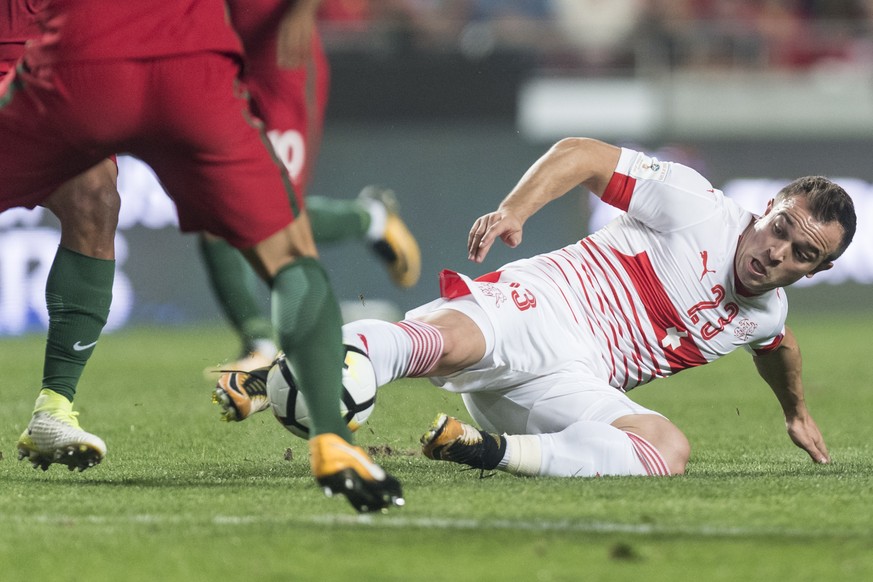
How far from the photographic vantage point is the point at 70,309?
4227 mm

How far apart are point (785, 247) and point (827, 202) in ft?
0.69

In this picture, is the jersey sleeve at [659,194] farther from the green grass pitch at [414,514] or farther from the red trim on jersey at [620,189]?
the green grass pitch at [414,514]

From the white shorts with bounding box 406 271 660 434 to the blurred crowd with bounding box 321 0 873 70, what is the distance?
7488 millimetres

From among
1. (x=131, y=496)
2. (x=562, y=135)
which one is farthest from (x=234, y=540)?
(x=562, y=135)

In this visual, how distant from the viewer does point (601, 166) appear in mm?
4336

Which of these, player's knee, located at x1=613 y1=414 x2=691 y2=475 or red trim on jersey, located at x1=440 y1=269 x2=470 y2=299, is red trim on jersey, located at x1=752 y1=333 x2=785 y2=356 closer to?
player's knee, located at x1=613 y1=414 x2=691 y2=475

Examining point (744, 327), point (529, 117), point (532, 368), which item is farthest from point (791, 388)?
point (529, 117)

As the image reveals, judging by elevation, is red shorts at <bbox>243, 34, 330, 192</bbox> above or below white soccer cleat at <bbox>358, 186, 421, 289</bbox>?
above

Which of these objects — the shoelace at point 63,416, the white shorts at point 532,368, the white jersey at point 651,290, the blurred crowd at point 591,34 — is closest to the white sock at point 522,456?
the white shorts at point 532,368

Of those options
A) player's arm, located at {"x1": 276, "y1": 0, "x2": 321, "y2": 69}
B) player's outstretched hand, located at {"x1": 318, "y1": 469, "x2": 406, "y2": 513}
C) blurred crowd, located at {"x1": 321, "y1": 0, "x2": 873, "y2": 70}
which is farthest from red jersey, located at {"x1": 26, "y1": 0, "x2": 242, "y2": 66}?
blurred crowd, located at {"x1": 321, "y1": 0, "x2": 873, "y2": 70}

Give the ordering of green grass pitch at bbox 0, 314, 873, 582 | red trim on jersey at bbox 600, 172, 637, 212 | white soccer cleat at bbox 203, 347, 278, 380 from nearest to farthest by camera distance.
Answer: green grass pitch at bbox 0, 314, 873, 582, red trim on jersey at bbox 600, 172, 637, 212, white soccer cleat at bbox 203, 347, 278, 380

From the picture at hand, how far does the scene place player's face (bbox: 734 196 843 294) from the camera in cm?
417

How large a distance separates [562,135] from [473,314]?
7931 millimetres

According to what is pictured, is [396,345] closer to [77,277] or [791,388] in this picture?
[77,277]
